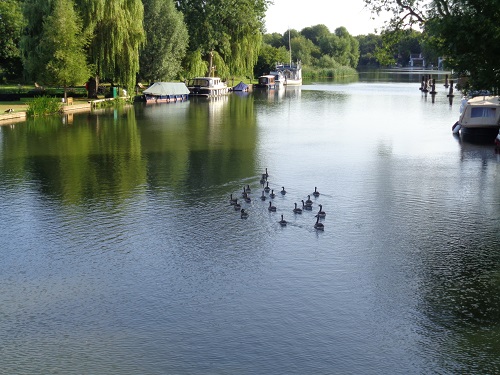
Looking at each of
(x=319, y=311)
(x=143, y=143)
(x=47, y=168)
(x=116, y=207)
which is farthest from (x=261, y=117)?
(x=319, y=311)

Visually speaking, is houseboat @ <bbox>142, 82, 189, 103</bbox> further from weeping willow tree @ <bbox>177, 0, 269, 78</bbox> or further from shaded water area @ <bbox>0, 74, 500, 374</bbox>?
shaded water area @ <bbox>0, 74, 500, 374</bbox>

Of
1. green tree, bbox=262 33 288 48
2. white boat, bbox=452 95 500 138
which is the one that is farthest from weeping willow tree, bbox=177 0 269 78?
green tree, bbox=262 33 288 48

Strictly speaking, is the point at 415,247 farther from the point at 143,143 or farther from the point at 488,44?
the point at 143,143

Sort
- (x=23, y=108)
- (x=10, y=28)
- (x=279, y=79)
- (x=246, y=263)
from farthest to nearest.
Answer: (x=279, y=79)
(x=10, y=28)
(x=23, y=108)
(x=246, y=263)

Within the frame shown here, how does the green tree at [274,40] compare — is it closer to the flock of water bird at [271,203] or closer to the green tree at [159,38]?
the green tree at [159,38]

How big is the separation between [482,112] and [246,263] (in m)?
28.2

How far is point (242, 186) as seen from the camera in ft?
90.5

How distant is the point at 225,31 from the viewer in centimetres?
8794

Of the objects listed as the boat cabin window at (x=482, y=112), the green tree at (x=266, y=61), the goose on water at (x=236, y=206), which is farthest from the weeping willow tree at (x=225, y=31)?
the goose on water at (x=236, y=206)

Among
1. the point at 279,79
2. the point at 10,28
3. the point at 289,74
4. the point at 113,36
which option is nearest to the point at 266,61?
the point at 289,74

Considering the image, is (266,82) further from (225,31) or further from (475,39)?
(475,39)

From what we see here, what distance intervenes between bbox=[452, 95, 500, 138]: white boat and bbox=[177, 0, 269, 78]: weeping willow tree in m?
47.6

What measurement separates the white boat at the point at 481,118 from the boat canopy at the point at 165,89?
118 ft

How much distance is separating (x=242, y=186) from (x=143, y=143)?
13.9 m
